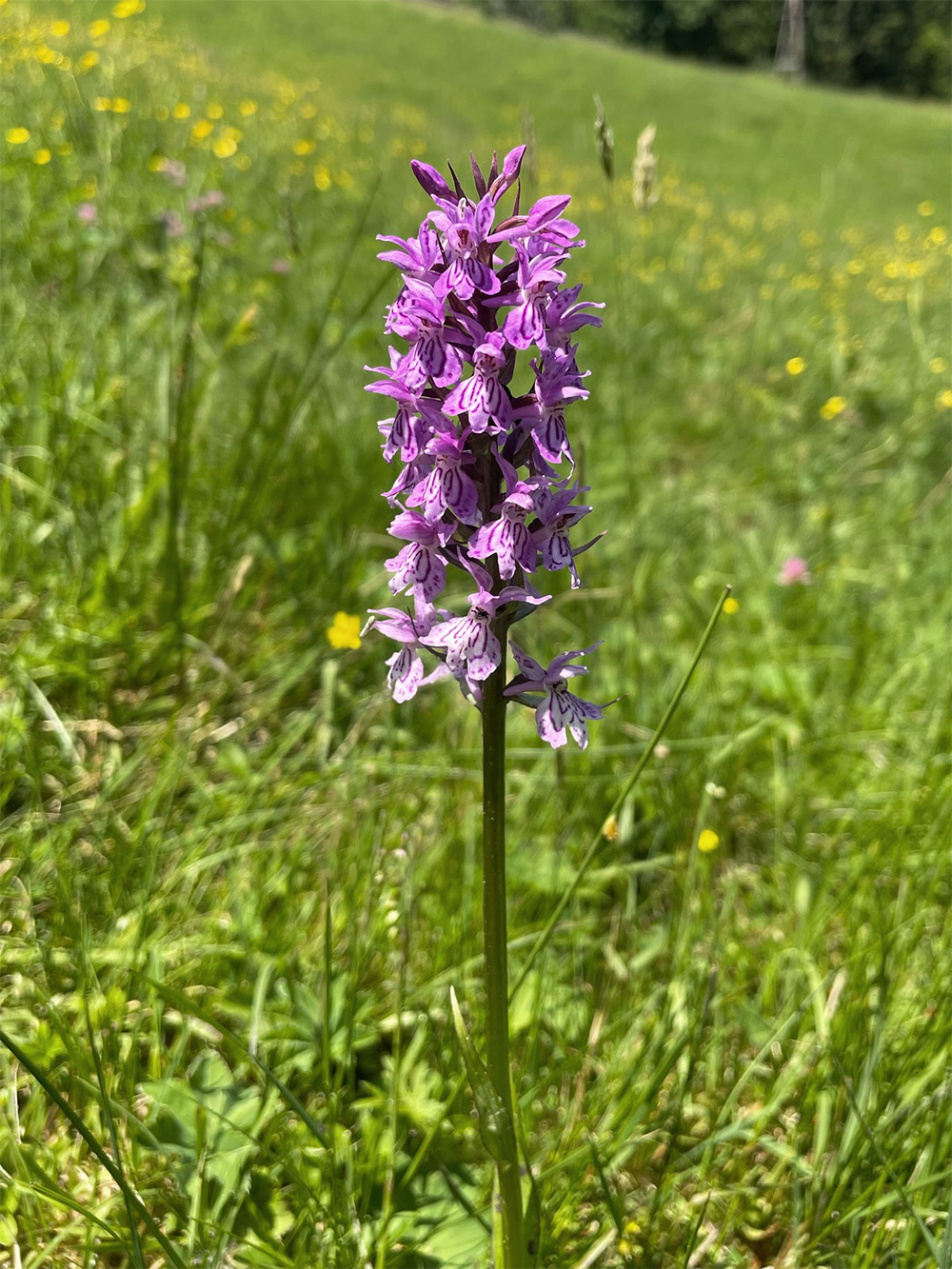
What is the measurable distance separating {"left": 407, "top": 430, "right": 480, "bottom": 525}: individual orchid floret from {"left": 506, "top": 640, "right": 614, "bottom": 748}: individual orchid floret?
23 centimetres

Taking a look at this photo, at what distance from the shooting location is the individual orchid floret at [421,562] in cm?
141

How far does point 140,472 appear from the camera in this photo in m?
3.43

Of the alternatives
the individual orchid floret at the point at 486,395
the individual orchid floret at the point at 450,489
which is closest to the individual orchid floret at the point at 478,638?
the individual orchid floret at the point at 450,489

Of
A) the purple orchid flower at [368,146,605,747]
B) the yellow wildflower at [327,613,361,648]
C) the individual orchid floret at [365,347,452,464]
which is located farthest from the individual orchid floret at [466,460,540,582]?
the yellow wildflower at [327,613,361,648]

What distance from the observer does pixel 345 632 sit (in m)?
2.86

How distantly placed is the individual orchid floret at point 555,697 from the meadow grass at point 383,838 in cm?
42

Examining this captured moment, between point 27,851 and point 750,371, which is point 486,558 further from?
point 750,371

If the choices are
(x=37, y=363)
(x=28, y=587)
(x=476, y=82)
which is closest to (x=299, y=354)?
(x=37, y=363)

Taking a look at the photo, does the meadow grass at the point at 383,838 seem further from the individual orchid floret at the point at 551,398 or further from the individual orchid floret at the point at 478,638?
the individual orchid floret at the point at 551,398

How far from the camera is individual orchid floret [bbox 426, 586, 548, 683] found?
1.31m

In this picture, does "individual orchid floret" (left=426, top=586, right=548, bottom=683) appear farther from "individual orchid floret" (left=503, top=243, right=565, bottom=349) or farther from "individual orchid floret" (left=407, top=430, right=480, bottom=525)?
"individual orchid floret" (left=503, top=243, right=565, bottom=349)

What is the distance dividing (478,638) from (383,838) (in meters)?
1.16

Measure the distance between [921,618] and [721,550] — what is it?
0.95 m

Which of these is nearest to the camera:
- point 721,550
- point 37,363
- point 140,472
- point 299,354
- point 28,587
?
point 28,587
